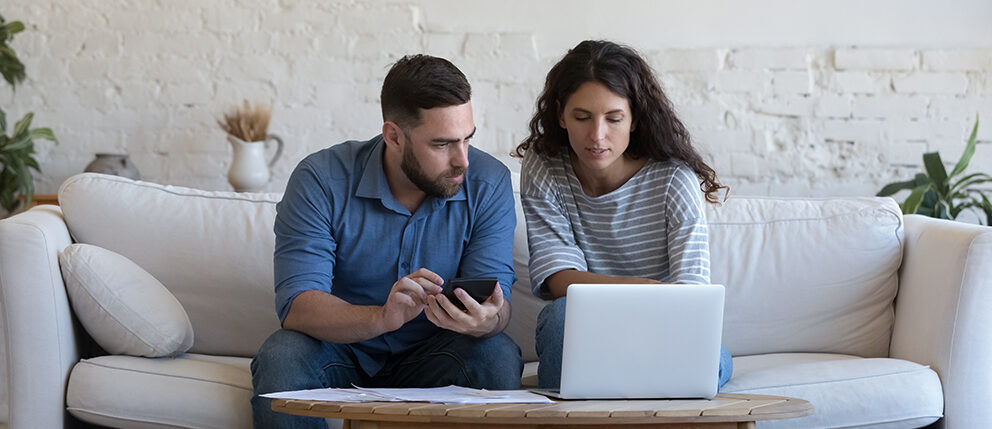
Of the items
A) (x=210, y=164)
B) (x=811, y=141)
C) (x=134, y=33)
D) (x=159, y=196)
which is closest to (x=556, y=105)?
(x=159, y=196)

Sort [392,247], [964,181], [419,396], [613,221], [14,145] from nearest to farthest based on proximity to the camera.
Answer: [419,396], [392,247], [613,221], [964,181], [14,145]

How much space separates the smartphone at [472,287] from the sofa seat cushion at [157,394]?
586 millimetres

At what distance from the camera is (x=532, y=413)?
1.34 meters

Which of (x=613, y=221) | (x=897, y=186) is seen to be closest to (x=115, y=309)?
(x=613, y=221)

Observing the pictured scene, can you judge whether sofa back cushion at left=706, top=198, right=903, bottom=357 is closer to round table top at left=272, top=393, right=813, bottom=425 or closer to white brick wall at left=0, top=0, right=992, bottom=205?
white brick wall at left=0, top=0, right=992, bottom=205

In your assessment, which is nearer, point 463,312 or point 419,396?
point 419,396

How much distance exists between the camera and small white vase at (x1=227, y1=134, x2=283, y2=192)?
10.8 ft

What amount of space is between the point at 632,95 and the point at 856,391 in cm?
77

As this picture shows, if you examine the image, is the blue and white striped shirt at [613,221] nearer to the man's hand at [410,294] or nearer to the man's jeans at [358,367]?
the man's jeans at [358,367]

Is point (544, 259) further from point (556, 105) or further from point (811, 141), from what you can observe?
point (811, 141)

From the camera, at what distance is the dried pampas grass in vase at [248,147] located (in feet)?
10.8

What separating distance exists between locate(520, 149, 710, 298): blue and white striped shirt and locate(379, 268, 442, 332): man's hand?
0.41m

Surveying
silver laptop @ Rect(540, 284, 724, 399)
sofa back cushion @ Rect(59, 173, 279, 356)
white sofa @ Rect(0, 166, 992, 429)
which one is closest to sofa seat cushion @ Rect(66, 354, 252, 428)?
white sofa @ Rect(0, 166, 992, 429)

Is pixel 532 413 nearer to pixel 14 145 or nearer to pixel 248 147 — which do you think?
pixel 248 147
